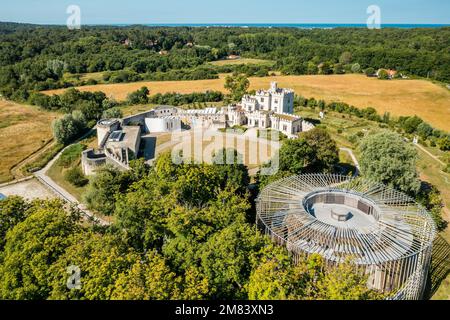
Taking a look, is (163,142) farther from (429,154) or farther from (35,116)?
(429,154)

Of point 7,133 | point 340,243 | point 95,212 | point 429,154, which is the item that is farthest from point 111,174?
point 429,154

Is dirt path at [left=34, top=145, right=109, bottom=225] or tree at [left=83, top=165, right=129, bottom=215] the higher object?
tree at [left=83, top=165, right=129, bottom=215]

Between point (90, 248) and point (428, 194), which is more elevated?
point (90, 248)

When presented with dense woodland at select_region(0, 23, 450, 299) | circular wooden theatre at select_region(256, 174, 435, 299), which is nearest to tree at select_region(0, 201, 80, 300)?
dense woodland at select_region(0, 23, 450, 299)

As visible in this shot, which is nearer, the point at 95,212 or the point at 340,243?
the point at 340,243

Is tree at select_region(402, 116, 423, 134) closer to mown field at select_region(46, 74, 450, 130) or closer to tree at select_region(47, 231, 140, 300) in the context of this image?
mown field at select_region(46, 74, 450, 130)

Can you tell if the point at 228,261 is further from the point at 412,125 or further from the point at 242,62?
the point at 242,62

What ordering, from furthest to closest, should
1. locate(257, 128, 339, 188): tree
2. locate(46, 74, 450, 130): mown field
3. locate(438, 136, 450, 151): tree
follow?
1. locate(46, 74, 450, 130): mown field
2. locate(438, 136, 450, 151): tree
3. locate(257, 128, 339, 188): tree

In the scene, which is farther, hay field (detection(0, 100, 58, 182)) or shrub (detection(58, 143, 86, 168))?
hay field (detection(0, 100, 58, 182))
